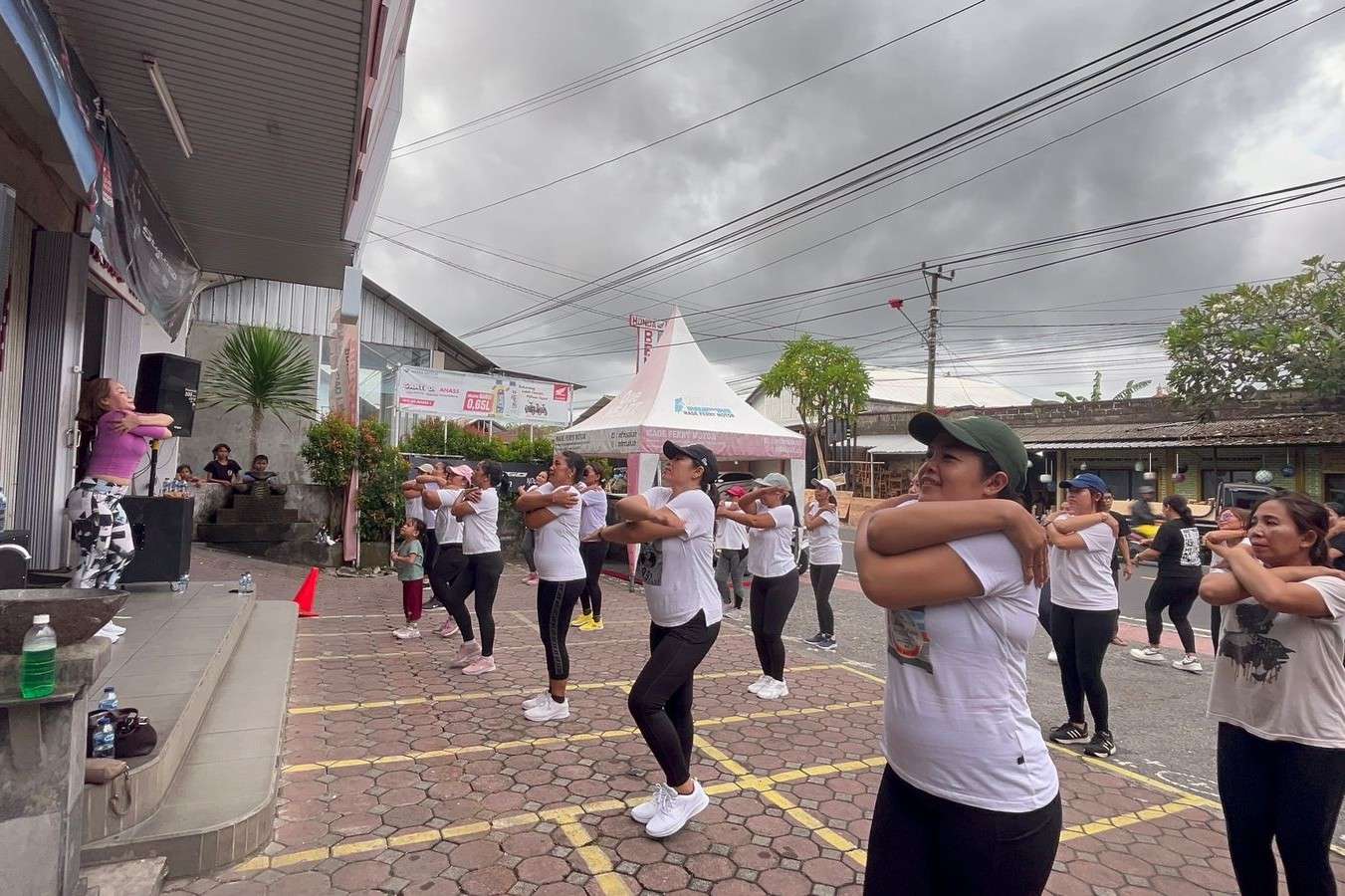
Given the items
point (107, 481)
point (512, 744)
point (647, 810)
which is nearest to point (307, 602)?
point (107, 481)

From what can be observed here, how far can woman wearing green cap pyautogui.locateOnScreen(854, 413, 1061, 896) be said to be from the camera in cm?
169

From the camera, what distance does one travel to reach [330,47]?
181 inches

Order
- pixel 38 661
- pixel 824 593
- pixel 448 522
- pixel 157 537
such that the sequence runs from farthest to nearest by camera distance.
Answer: pixel 824 593, pixel 448 522, pixel 157 537, pixel 38 661

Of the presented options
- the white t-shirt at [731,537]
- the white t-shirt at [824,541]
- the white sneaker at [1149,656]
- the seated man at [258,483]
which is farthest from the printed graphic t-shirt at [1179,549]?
the seated man at [258,483]

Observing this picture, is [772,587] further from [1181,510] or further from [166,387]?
[166,387]

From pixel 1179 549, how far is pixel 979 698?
6839 mm

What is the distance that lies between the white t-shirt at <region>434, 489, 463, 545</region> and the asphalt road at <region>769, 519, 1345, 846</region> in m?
3.49

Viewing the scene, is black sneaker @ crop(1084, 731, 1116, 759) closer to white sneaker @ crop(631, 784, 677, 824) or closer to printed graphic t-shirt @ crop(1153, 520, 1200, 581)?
white sneaker @ crop(631, 784, 677, 824)

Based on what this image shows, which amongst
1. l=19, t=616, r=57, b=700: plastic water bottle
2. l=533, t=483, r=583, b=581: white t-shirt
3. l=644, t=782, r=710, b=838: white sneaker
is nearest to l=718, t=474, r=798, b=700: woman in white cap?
l=533, t=483, r=583, b=581: white t-shirt

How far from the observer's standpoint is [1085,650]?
463cm

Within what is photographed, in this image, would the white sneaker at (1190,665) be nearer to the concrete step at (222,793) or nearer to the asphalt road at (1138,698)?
the asphalt road at (1138,698)

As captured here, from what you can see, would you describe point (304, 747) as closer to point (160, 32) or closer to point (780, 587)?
point (780, 587)

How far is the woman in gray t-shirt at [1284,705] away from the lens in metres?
2.36

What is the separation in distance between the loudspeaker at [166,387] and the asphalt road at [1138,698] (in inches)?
262
